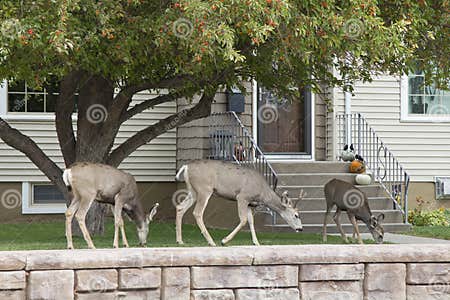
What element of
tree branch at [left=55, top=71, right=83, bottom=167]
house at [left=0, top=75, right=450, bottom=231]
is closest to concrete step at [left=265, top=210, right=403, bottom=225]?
house at [left=0, top=75, right=450, bottom=231]

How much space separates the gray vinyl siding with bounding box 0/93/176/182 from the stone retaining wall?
895cm

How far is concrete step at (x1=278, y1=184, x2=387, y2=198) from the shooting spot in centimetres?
1497

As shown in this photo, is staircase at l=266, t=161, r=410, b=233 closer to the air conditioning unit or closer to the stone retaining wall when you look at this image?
the air conditioning unit

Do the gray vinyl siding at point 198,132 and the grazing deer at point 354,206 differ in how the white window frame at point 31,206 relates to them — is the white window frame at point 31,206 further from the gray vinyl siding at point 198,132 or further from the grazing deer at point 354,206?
the grazing deer at point 354,206

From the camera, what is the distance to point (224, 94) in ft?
54.8

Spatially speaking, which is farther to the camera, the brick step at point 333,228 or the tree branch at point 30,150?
the brick step at point 333,228

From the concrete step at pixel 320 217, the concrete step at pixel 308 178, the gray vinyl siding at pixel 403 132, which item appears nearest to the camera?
the concrete step at pixel 320 217

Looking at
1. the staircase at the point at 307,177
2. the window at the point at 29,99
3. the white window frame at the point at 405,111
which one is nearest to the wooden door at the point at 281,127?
the staircase at the point at 307,177

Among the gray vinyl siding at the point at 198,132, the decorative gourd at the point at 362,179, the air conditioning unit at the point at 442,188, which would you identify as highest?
the gray vinyl siding at the point at 198,132

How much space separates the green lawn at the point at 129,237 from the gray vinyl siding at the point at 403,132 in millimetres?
4882

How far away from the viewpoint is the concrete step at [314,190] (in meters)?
15.0

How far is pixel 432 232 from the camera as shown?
15.0 meters

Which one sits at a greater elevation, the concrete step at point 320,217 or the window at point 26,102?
the window at point 26,102

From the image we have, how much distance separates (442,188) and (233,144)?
5.45m
